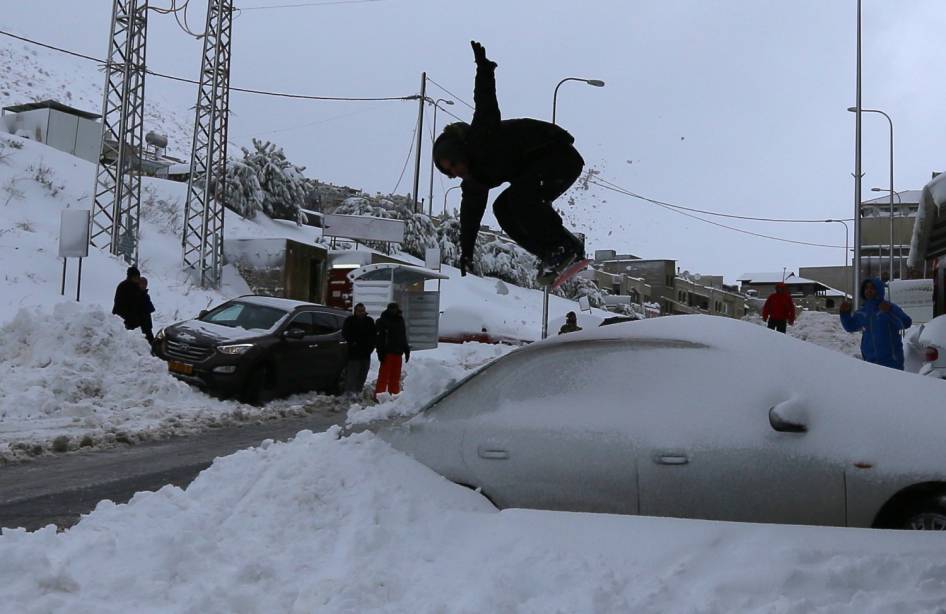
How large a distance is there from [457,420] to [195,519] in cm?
148

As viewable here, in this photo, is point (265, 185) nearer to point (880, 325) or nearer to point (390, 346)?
point (390, 346)

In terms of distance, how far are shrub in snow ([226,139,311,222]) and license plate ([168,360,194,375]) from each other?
78.6 ft

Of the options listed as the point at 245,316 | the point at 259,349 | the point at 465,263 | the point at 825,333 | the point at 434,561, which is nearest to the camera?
the point at 434,561

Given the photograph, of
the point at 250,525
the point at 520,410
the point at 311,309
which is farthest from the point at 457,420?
the point at 311,309

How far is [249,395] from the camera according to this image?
12375 mm

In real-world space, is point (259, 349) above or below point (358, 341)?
below

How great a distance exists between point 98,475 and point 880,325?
8324mm

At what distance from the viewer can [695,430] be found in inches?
164

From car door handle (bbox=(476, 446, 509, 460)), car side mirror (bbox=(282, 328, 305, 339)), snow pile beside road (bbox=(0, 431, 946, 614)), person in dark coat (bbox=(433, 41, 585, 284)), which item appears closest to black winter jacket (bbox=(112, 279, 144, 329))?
car side mirror (bbox=(282, 328, 305, 339))

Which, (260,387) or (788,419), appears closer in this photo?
(788,419)

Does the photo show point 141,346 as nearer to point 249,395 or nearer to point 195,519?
point 249,395

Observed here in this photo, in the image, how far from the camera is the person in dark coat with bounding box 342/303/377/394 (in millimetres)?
13359

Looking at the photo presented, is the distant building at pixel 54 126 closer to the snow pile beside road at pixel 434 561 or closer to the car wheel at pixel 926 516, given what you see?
the snow pile beside road at pixel 434 561

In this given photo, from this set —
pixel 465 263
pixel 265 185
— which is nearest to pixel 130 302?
pixel 465 263
